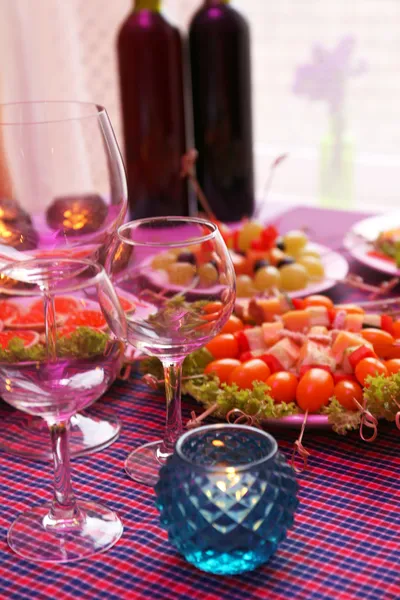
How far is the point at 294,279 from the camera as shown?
1.42 meters

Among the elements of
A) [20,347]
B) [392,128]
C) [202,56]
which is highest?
[202,56]

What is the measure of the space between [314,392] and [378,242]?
62 cm

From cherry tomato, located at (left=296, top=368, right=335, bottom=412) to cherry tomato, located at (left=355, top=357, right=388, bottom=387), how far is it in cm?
4

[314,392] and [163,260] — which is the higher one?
[163,260]

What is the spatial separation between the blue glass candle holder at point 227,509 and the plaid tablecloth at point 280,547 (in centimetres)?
3

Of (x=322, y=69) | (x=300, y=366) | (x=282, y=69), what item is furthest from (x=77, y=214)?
(x=282, y=69)

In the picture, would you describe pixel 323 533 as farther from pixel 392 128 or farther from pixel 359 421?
pixel 392 128

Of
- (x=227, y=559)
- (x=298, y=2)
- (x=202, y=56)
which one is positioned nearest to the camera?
(x=227, y=559)

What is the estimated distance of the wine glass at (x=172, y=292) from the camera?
90 cm

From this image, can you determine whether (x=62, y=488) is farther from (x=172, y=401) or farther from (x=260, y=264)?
(x=260, y=264)

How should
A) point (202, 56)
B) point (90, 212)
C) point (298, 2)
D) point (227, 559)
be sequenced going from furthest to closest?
point (298, 2) < point (202, 56) < point (90, 212) < point (227, 559)

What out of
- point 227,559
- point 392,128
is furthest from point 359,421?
point 392,128

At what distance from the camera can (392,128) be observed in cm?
347

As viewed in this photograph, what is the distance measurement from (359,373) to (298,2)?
2.72 m
